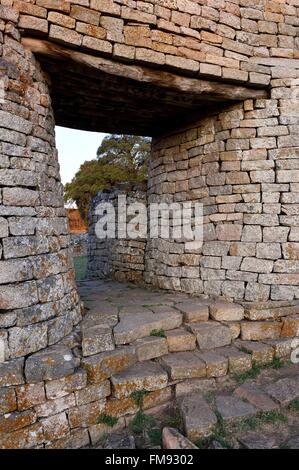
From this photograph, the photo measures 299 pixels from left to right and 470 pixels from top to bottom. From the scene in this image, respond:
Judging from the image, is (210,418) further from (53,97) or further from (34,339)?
(53,97)

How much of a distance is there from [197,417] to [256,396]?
694mm

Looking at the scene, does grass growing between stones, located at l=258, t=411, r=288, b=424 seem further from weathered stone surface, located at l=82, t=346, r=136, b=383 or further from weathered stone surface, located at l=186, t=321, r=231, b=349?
weathered stone surface, located at l=82, t=346, r=136, b=383

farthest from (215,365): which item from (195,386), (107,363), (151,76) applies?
(151,76)

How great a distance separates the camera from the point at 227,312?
3809mm

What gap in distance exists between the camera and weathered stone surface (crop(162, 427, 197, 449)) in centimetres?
239

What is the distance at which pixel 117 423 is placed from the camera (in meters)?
2.84

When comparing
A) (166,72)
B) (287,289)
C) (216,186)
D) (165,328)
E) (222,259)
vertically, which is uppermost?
(166,72)

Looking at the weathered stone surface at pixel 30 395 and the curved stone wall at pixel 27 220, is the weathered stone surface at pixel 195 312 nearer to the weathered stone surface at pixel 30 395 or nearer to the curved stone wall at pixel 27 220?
the curved stone wall at pixel 27 220

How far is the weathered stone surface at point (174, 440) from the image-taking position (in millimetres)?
2391

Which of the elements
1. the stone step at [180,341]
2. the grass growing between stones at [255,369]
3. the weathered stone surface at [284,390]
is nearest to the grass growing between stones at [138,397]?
the stone step at [180,341]

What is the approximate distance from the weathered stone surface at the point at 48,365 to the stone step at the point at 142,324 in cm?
57

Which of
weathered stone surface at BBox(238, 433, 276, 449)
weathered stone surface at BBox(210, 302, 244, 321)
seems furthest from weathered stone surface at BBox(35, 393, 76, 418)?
weathered stone surface at BBox(210, 302, 244, 321)

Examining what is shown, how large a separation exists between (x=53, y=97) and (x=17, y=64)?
1122 millimetres
